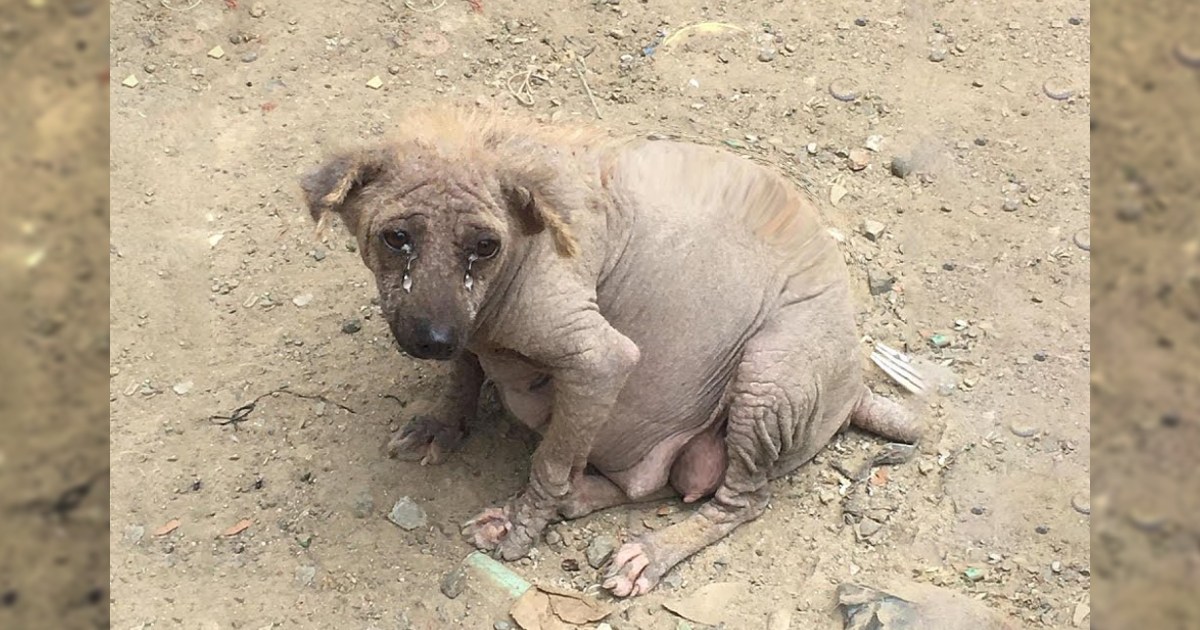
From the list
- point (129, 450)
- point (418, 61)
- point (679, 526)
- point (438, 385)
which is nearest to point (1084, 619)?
point (679, 526)

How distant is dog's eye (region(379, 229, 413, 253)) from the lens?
2.99m

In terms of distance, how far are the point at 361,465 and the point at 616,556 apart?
3.38 feet

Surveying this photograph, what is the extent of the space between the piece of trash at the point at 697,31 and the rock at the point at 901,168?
122 cm

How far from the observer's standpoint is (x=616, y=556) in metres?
3.84

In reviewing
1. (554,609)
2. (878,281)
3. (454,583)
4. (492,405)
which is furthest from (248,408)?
(878,281)

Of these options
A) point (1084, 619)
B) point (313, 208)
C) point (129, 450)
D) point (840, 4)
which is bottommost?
point (129, 450)

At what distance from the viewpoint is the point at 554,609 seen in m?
3.71

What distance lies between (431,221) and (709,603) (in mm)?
1684

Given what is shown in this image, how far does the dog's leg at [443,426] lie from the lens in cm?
412

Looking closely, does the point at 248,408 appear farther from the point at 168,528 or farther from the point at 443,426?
the point at 443,426

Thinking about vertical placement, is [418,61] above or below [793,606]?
above

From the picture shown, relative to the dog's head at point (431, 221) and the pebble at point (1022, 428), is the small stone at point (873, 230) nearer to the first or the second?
the pebble at point (1022, 428)

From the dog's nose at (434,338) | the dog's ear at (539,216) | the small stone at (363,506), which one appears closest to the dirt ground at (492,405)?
the small stone at (363,506)

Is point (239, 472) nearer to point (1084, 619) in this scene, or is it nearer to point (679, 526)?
point (679, 526)
